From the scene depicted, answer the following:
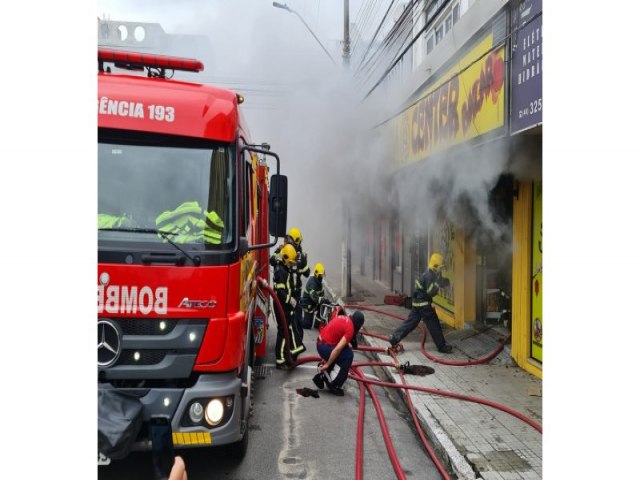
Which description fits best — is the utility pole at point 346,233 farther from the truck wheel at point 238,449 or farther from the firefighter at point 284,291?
the truck wheel at point 238,449

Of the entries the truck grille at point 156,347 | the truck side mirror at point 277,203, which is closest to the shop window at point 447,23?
the truck side mirror at point 277,203

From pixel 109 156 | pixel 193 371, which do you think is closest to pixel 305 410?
pixel 193 371

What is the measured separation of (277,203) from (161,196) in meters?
1.07

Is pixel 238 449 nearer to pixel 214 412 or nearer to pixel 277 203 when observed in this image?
pixel 214 412

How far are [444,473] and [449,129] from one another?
4.60 metres

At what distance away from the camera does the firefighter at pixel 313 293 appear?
9.39 metres

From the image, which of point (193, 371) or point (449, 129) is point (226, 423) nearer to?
point (193, 371)

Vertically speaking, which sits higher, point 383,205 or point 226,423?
point 383,205

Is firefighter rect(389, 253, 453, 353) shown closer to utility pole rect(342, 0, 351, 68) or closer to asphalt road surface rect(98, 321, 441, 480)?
asphalt road surface rect(98, 321, 441, 480)

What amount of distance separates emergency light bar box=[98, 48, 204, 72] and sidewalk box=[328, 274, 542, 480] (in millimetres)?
3940

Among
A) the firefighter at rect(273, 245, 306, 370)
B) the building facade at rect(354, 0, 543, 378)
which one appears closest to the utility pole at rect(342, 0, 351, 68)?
the building facade at rect(354, 0, 543, 378)

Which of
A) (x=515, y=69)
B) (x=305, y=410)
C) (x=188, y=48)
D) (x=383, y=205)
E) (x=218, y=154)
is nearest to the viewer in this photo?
(x=218, y=154)

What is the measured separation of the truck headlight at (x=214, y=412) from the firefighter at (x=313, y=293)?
19.5 feet

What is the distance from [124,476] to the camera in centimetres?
396
